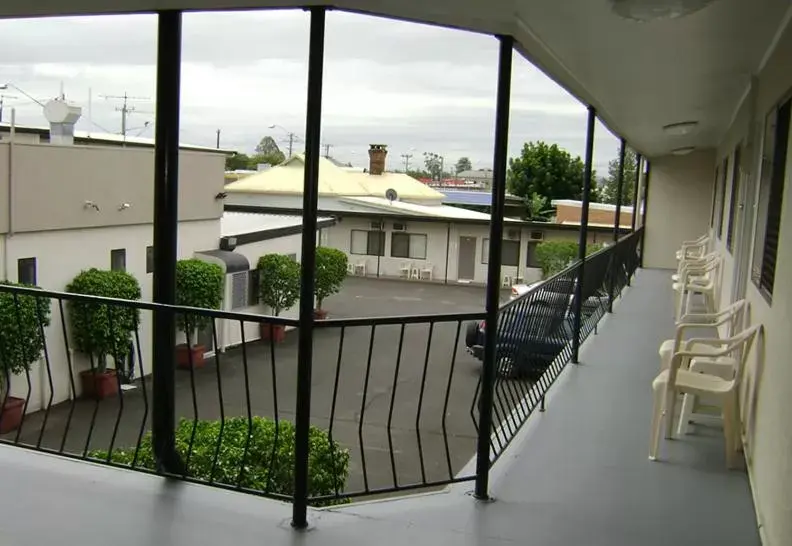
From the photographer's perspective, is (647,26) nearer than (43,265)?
Yes

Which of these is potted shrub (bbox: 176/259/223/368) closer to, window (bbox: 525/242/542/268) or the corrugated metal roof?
the corrugated metal roof

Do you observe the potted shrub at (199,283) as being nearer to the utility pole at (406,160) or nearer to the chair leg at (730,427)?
the chair leg at (730,427)

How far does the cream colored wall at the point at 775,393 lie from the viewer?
7.76 feet

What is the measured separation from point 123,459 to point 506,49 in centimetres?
250

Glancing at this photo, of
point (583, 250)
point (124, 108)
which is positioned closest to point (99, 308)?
point (583, 250)

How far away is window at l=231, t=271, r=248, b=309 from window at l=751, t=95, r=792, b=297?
11.0 m

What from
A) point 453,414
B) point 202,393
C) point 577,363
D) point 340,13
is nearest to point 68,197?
point 202,393

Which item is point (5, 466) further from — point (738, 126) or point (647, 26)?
point (738, 126)

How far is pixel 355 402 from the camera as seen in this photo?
12250 mm

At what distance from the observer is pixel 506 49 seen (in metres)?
2.83

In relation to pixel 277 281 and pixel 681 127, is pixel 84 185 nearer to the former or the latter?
pixel 277 281

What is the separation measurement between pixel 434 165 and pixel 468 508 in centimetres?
5032

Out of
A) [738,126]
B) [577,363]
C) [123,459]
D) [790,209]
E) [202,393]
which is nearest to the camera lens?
[790,209]

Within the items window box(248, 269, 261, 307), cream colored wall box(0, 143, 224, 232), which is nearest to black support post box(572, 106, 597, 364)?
cream colored wall box(0, 143, 224, 232)
